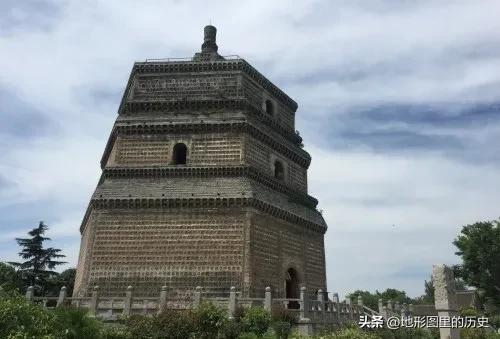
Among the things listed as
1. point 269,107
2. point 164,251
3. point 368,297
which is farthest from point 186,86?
point 368,297

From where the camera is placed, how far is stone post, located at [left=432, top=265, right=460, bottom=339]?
12.9 metres

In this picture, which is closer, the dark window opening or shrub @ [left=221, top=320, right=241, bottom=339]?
shrub @ [left=221, top=320, right=241, bottom=339]

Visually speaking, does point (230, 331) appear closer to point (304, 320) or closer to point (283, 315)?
point (283, 315)

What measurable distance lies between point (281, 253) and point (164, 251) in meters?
5.28

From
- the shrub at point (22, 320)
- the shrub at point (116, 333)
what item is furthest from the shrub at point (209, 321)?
the shrub at point (22, 320)

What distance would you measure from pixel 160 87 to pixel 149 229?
295 inches

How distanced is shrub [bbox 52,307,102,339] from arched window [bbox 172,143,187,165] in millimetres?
11048

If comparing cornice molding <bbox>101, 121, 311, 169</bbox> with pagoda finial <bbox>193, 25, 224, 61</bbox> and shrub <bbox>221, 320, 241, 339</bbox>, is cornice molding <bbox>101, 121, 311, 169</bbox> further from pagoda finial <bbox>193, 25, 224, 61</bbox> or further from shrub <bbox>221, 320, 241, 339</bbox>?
shrub <bbox>221, 320, 241, 339</bbox>

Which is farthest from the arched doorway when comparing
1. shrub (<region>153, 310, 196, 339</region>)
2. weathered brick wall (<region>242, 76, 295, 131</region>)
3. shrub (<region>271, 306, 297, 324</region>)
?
weathered brick wall (<region>242, 76, 295, 131</region>)

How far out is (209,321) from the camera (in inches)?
569

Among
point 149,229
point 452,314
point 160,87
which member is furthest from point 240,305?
point 160,87

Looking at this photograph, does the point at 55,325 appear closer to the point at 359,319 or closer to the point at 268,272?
the point at 268,272

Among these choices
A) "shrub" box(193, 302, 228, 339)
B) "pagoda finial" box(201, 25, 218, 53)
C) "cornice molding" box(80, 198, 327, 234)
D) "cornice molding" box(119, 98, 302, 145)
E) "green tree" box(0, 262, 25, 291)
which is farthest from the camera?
"green tree" box(0, 262, 25, 291)

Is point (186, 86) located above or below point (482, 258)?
above
